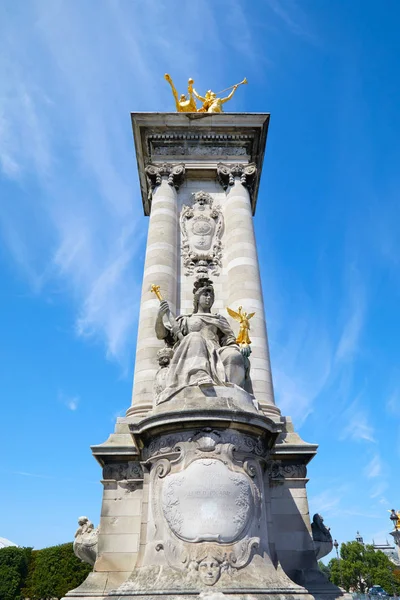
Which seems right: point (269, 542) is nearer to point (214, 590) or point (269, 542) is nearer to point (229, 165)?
point (214, 590)

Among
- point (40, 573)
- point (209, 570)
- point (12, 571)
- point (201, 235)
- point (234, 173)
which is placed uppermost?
point (234, 173)

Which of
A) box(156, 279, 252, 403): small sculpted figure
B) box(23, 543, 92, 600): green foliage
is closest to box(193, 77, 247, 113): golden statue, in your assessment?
box(156, 279, 252, 403): small sculpted figure

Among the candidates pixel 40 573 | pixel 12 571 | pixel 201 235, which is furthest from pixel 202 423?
pixel 12 571

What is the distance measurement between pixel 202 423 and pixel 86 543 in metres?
5.00

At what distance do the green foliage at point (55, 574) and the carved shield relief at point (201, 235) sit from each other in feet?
116

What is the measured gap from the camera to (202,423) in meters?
8.19

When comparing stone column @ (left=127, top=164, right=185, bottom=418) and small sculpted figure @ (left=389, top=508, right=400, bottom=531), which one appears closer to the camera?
stone column @ (left=127, top=164, right=185, bottom=418)

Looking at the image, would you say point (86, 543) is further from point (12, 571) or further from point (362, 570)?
point (362, 570)

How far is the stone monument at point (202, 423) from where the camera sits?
7.48 m

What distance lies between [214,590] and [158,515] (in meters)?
1.58

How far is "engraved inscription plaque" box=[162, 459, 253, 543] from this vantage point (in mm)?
7434

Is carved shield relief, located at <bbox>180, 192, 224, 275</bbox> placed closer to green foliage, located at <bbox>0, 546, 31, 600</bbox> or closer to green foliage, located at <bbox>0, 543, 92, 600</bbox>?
green foliage, located at <bbox>0, 543, 92, 600</bbox>

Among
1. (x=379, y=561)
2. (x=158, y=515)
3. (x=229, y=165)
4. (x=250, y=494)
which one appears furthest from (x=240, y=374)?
(x=379, y=561)

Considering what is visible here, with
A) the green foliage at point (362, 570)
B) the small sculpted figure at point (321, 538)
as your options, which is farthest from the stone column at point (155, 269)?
the green foliage at point (362, 570)
